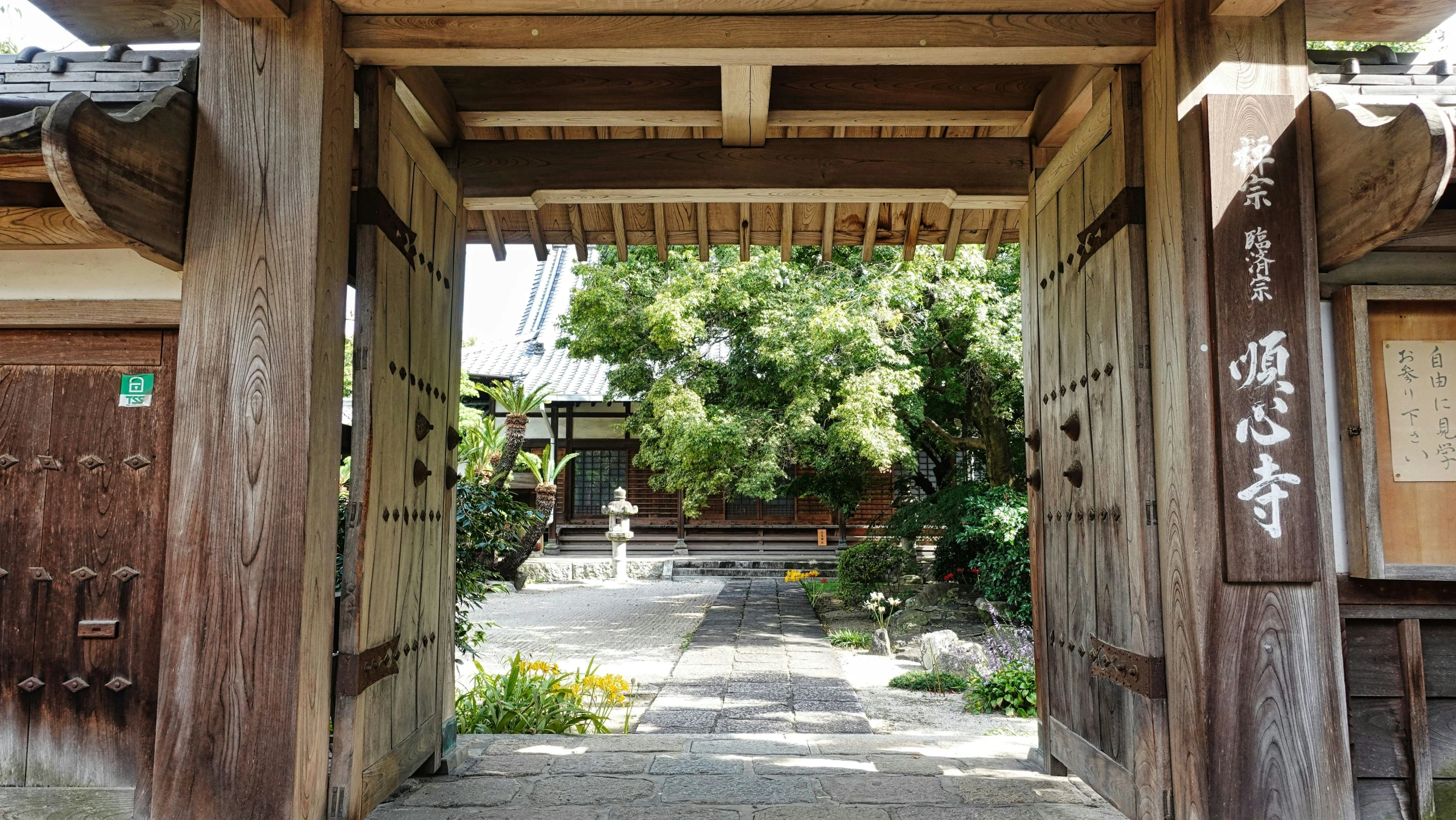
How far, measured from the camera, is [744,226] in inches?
207

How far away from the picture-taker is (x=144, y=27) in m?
3.35

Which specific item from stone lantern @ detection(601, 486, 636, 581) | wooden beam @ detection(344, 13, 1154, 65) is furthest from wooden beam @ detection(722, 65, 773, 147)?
stone lantern @ detection(601, 486, 636, 581)

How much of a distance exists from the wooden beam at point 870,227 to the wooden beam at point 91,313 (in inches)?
134

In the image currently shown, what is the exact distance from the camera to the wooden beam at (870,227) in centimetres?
506

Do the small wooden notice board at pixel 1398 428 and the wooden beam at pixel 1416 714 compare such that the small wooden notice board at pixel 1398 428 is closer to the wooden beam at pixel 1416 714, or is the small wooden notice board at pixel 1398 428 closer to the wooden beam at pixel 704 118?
the wooden beam at pixel 1416 714

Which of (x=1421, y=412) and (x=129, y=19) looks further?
(x=129, y=19)

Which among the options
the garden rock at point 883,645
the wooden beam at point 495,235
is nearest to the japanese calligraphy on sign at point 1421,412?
the wooden beam at point 495,235

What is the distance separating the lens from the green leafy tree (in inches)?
419

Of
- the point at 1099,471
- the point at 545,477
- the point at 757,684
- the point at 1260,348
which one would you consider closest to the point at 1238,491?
the point at 1260,348

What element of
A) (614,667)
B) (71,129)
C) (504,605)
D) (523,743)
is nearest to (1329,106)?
(71,129)

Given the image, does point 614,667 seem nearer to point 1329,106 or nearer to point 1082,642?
point 1082,642

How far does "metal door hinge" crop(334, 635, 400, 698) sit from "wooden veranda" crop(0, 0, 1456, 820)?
13 millimetres

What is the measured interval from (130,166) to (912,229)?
3882mm

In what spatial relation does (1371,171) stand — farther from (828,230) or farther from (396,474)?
(396,474)
